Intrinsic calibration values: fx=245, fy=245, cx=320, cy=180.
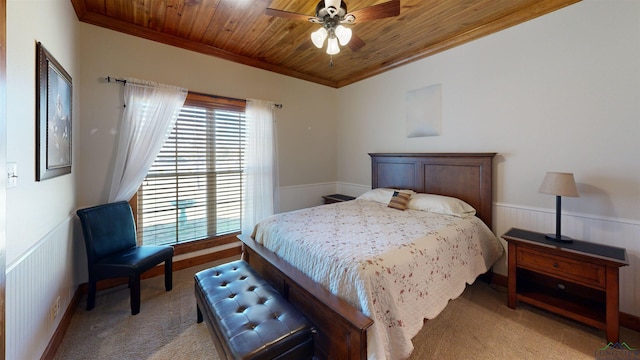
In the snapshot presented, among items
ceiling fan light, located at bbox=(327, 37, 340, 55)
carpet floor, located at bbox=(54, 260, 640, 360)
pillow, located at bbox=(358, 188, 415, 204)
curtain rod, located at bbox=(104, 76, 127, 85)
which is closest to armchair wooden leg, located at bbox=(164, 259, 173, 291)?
carpet floor, located at bbox=(54, 260, 640, 360)

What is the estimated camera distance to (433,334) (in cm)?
197

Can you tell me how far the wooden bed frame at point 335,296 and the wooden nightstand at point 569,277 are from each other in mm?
583

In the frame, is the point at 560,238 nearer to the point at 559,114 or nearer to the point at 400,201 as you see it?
the point at 559,114

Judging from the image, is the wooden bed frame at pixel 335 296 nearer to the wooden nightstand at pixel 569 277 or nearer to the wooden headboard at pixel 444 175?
the wooden headboard at pixel 444 175

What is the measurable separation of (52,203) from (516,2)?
435 cm

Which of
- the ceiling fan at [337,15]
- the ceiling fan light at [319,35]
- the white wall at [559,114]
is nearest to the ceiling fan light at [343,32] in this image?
the ceiling fan at [337,15]

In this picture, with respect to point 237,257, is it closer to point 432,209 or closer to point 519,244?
point 432,209

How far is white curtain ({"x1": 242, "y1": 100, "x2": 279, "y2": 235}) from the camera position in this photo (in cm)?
360

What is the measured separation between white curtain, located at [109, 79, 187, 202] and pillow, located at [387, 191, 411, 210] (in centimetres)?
286

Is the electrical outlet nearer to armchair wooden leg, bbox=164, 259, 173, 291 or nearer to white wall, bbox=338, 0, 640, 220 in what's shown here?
armchair wooden leg, bbox=164, 259, 173, 291

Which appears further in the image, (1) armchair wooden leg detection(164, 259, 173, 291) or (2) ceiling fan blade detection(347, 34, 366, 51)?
(1) armchair wooden leg detection(164, 259, 173, 291)

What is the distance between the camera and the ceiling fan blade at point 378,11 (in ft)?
5.77

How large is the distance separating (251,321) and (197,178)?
7.60ft

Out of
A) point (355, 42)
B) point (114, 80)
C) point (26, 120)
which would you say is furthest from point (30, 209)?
point (355, 42)
